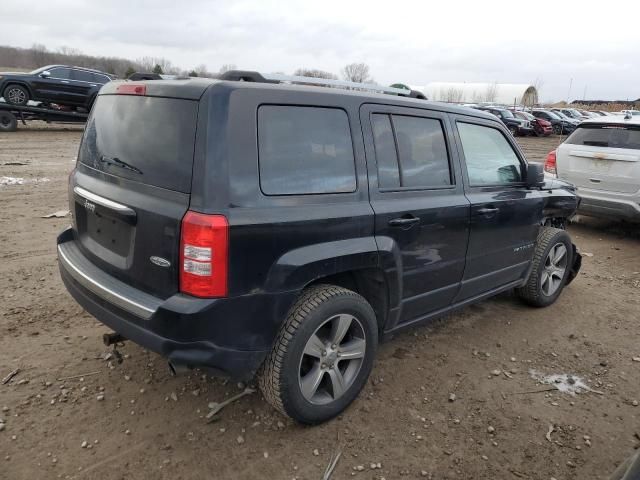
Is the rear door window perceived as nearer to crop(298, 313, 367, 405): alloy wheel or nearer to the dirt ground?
crop(298, 313, 367, 405): alloy wheel

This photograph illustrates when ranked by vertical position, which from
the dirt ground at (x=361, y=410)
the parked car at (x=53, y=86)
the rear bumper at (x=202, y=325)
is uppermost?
the parked car at (x=53, y=86)

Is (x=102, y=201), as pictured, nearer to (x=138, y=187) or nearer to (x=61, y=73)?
(x=138, y=187)

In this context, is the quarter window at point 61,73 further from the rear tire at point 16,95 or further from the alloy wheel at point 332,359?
the alloy wheel at point 332,359

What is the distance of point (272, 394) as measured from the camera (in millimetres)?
2656

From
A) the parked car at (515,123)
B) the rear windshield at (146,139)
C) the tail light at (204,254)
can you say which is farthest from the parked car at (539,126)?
the tail light at (204,254)

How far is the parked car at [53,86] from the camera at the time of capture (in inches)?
615

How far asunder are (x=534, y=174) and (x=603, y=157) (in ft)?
11.6

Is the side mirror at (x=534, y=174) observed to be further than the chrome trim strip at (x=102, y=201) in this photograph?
Yes

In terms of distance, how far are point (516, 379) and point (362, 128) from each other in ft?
6.85

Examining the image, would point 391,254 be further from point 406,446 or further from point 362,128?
point 406,446

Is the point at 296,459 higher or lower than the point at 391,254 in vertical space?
lower

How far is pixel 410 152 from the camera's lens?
3.19 m

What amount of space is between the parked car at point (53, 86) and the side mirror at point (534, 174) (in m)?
14.6

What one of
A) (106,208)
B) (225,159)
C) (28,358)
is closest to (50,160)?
(28,358)
